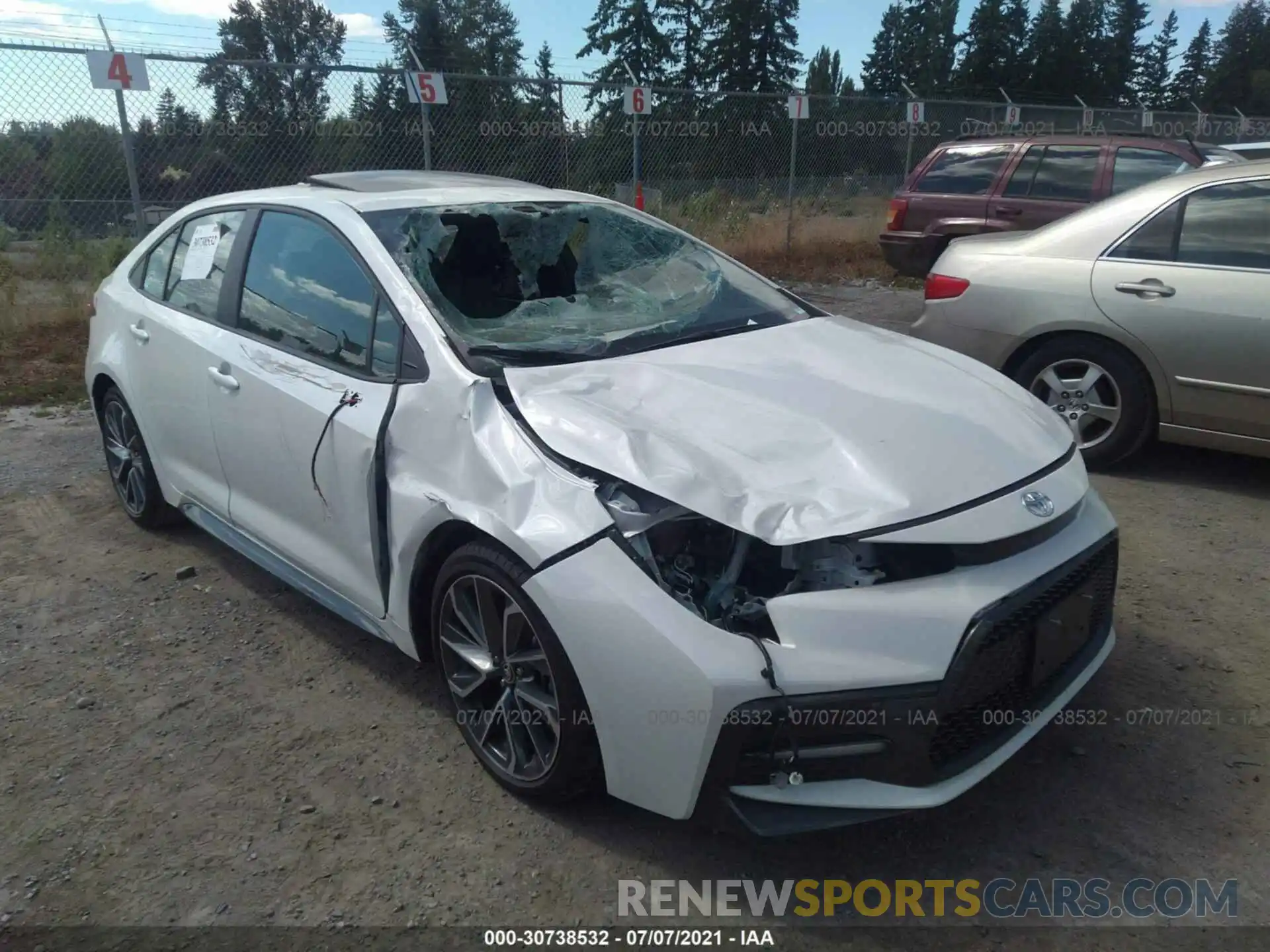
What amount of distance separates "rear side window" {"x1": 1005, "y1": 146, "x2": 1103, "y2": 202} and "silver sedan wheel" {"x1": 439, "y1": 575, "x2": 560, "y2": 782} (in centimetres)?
807

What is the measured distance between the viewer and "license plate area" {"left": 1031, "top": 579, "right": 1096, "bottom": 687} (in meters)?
2.40

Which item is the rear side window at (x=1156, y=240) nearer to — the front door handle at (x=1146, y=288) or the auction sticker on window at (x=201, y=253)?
the front door handle at (x=1146, y=288)

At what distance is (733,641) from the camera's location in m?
2.15

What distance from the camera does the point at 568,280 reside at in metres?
→ 3.57

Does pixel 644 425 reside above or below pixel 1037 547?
above

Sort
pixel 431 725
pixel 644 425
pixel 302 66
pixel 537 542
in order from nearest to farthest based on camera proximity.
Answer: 1. pixel 537 542
2. pixel 644 425
3. pixel 431 725
4. pixel 302 66

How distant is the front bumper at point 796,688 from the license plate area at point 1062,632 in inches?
4.6

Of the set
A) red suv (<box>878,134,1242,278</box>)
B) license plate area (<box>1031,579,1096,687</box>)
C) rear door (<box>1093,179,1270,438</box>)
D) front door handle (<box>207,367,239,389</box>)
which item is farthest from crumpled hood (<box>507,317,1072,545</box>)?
red suv (<box>878,134,1242,278</box>)

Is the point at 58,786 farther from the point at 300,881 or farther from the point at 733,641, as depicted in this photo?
the point at 733,641

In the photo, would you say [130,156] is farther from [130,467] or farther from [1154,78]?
[1154,78]

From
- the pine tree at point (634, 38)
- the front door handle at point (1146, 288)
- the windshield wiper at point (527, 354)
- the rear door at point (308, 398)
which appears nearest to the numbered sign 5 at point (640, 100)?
the front door handle at point (1146, 288)

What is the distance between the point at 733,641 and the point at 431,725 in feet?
4.37

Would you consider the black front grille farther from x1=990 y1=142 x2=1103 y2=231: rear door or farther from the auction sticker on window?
x1=990 y1=142 x2=1103 y2=231: rear door

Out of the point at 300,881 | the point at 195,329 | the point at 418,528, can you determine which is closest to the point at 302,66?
the point at 195,329
